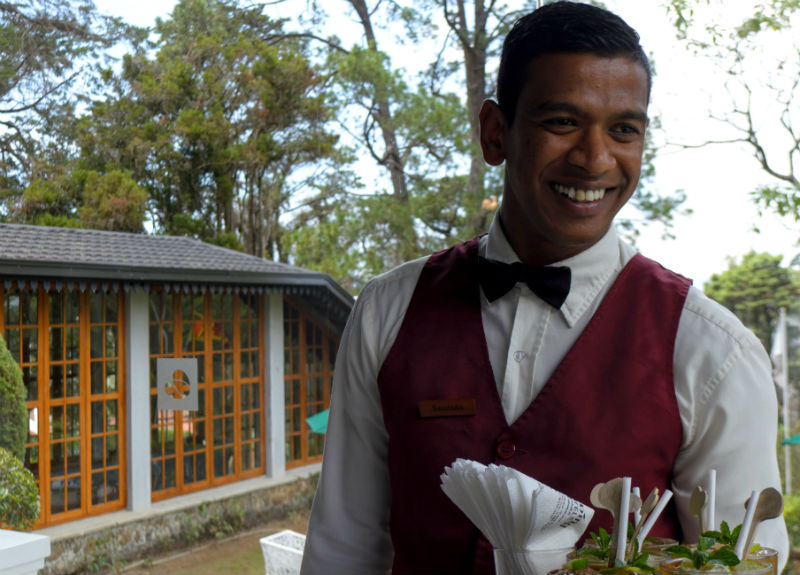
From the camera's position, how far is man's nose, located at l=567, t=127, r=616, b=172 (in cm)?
88

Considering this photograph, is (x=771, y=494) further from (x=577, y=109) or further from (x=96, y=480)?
(x=96, y=480)

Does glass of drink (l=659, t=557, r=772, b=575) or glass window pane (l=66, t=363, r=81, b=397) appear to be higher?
glass window pane (l=66, t=363, r=81, b=397)

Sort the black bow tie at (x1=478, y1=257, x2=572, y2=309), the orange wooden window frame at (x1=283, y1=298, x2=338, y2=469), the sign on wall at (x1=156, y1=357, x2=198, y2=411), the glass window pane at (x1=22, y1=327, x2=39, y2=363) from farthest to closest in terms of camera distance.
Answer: the orange wooden window frame at (x1=283, y1=298, x2=338, y2=469)
the sign on wall at (x1=156, y1=357, x2=198, y2=411)
the glass window pane at (x1=22, y1=327, x2=39, y2=363)
the black bow tie at (x1=478, y1=257, x2=572, y2=309)

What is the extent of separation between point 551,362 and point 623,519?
0.40 metres

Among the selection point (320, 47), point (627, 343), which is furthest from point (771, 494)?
point (320, 47)

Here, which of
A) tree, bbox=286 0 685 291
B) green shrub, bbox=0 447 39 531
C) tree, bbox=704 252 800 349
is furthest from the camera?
tree, bbox=704 252 800 349

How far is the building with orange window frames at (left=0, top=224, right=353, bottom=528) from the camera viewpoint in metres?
2.50

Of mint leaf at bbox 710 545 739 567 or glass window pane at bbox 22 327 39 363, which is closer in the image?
mint leaf at bbox 710 545 739 567

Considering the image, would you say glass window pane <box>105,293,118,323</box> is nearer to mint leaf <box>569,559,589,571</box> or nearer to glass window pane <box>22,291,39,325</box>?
glass window pane <box>22,291,39,325</box>

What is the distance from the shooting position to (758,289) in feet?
11.8

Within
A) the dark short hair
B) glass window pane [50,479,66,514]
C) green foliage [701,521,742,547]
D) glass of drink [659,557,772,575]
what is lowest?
glass window pane [50,479,66,514]

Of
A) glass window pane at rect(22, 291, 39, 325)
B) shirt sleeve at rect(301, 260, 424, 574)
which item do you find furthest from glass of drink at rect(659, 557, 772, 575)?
glass window pane at rect(22, 291, 39, 325)

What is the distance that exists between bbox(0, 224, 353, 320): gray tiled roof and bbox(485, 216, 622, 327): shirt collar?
1.83 m

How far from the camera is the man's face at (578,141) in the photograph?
2.91ft
